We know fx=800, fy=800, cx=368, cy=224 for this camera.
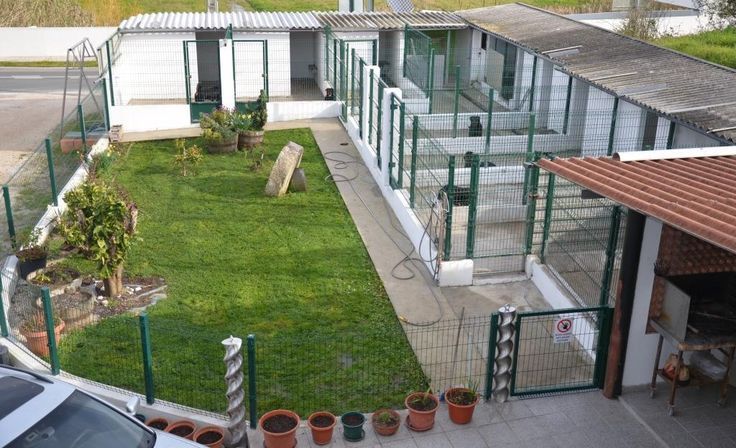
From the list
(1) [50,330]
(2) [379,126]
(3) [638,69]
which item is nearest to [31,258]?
(1) [50,330]

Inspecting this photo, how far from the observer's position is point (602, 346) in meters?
9.80

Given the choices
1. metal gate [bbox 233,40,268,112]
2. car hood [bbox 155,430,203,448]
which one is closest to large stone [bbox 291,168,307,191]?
metal gate [bbox 233,40,268,112]

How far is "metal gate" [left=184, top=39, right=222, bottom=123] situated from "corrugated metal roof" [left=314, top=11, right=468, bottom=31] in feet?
11.6

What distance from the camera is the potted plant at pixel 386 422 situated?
8.93 m

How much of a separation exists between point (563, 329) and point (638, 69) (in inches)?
404

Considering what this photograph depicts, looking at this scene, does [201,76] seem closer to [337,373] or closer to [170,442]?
[337,373]

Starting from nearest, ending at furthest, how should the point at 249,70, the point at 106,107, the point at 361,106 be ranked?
the point at 361,106, the point at 106,107, the point at 249,70

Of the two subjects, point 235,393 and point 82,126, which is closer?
point 235,393

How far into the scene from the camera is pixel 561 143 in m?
18.8

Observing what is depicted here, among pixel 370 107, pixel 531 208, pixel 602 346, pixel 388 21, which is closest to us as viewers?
pixel 602 346

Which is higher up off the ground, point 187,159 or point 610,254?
point 610,254

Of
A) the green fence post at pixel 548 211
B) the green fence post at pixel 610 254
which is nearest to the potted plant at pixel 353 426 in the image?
the green fence post at pixel 610 254

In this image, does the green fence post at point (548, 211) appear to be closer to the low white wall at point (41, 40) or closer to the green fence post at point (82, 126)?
the green fence post at point (82, 126)

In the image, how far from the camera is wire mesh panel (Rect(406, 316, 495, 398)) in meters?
10.3
